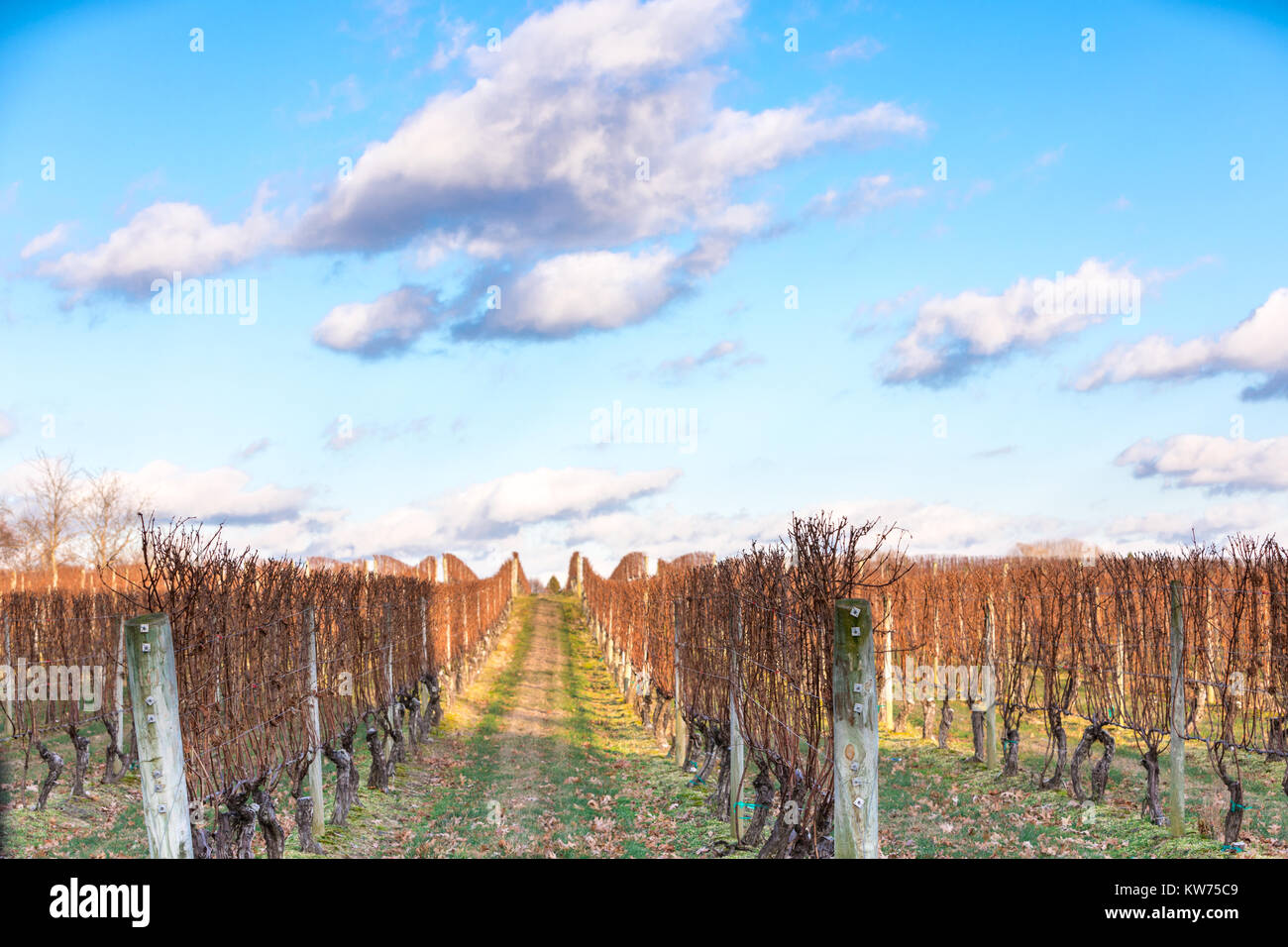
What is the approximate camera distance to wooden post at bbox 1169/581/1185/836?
35.2 feet

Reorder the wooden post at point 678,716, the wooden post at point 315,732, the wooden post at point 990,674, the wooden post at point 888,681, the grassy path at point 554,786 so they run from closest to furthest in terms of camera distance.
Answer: the grassy path at point 554,786 < the wooden post at point 315,732 < the wooden post at point 678,716 < the wooden post at point 990,674 < the wooden post at point 888,681

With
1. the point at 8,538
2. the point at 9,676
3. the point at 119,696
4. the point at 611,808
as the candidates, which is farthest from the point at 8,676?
the point at 8,538

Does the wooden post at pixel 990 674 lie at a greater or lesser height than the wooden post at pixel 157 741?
lesser

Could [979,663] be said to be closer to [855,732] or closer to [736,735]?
[736,735]

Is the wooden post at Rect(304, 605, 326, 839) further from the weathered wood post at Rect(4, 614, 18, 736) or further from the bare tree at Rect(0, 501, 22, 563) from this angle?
the bare tree at Rect(0, 501, 22, 563)

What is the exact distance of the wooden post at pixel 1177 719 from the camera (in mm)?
10727

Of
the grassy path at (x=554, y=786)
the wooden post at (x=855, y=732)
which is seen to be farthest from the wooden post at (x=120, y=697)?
the wooden post at (x=855, y=732)

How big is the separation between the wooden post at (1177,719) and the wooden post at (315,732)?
10.1 metres

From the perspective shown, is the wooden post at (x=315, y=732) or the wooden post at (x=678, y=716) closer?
the wooden post at (x=315, y=732)

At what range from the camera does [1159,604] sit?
12000mm

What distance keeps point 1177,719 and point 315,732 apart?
33.9 feet

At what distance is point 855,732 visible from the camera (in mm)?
5930

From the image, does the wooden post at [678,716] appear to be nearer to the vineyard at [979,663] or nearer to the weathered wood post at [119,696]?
the vineyard at [979,663]

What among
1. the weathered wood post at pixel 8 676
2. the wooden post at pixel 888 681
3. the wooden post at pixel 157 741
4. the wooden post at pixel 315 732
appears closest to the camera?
the wooden post at pixel 157 741
